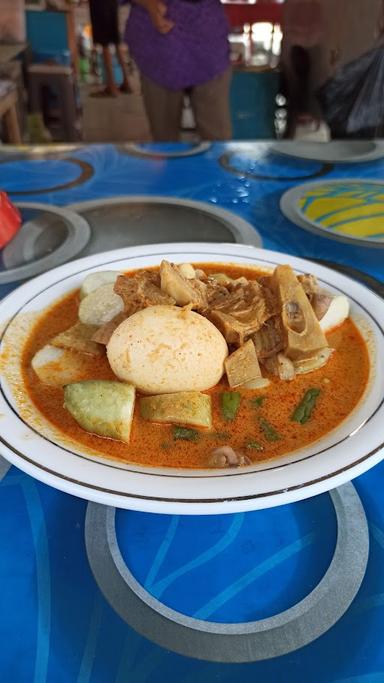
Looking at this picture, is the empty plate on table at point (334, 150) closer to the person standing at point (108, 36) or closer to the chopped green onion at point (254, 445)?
the chopped green onion at point (254, 445)

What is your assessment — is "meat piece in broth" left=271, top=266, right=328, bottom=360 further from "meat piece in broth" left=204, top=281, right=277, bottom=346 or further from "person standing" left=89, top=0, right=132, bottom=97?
"person standing" left=89, top=0, right=132, bottom=97

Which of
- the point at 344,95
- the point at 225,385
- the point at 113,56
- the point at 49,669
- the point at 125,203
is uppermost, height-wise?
the point at 113,56

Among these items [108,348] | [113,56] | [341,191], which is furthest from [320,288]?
[113,56]

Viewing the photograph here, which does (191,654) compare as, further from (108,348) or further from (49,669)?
(108,348)

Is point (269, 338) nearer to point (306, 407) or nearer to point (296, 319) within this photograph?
point (296, 319)

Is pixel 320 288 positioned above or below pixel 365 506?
above

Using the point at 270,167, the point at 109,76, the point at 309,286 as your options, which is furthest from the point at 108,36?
the point at 309,286

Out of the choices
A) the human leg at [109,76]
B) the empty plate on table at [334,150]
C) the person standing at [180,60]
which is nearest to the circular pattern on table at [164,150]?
the empty plate on table at [334,150]

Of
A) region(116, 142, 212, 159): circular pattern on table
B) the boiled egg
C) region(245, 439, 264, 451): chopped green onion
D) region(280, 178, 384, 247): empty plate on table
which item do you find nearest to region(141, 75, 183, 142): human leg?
region(116, 142, 212, 159): circular pattern on table
